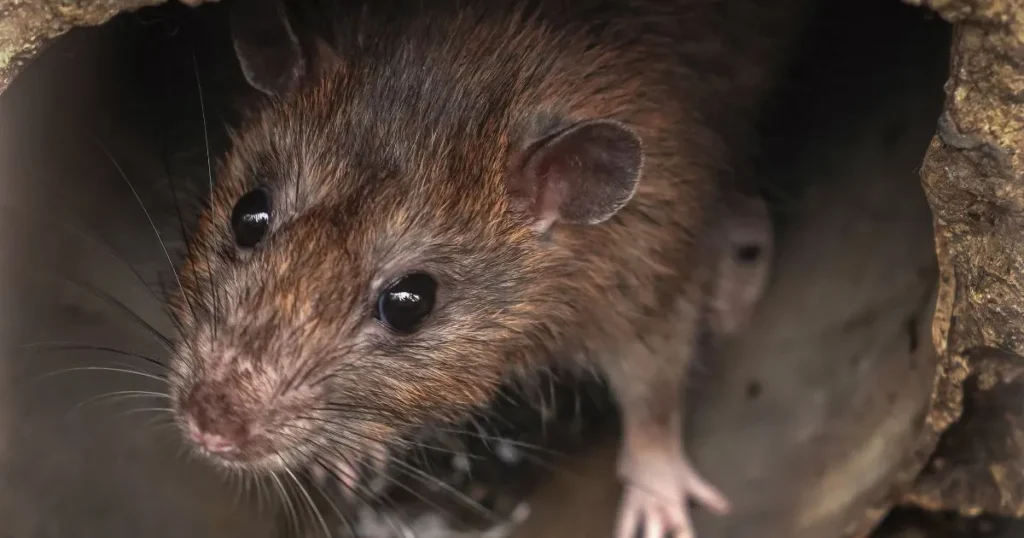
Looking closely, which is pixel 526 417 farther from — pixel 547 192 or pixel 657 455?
pixel 547 192

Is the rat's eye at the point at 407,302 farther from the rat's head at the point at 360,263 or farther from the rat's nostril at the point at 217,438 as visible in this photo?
the rat's nostril at the point at 217,438

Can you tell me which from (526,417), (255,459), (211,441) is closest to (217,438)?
(211,441)

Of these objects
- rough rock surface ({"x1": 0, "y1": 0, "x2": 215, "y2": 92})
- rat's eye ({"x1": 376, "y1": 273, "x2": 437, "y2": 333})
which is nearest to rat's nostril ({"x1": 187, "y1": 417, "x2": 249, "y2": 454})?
rat's eye ({"x1": 376, "y1": 273, "x2": 437, "y2": 333})

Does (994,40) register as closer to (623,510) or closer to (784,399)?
(784,399)

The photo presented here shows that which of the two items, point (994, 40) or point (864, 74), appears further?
point (864, 74)

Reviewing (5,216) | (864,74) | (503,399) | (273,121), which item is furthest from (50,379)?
(864,74)

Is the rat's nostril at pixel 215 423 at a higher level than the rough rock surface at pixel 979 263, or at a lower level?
lower

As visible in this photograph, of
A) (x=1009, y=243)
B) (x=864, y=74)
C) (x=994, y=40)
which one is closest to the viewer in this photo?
(x=994, y=40)

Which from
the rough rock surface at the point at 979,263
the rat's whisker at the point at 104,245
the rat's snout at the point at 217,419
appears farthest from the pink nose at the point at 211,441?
the rough rock surface at the point at 979,263
